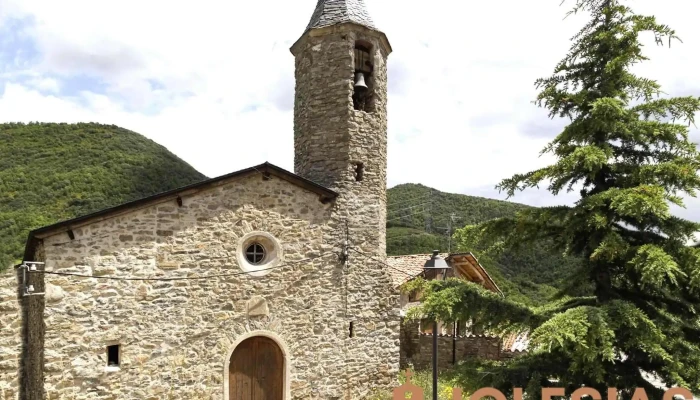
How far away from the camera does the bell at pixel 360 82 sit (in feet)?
35.9

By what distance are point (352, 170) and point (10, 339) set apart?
307 inches

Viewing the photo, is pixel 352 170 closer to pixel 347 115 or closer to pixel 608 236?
pixel 347 115

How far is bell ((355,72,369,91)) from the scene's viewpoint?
10.9m

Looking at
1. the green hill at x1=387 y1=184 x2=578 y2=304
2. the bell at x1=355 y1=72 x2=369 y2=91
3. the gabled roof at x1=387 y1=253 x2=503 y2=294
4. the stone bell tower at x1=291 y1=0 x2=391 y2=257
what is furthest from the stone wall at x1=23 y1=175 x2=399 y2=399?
the green hill at x1=387 y1=184 x2=578 y2=304

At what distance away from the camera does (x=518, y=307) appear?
6.21 m

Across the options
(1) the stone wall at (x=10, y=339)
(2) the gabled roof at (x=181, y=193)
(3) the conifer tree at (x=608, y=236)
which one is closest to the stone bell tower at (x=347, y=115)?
(2) the gabled roof at (x=181, y=193)

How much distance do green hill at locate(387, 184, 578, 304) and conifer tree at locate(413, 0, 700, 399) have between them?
14886mm

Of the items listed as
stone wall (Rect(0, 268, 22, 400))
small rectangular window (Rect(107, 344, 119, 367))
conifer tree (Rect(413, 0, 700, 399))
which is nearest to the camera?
conifer tree (Rect(413, 0, 700, 399))

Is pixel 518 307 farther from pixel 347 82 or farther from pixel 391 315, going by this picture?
pixel 347 82

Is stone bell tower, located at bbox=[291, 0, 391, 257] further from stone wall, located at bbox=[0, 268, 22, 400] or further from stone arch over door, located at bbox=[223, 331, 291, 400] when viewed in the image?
stone wall, located at bbox=[0, 268, 22, 400]

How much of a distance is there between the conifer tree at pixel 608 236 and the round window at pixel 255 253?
474cm

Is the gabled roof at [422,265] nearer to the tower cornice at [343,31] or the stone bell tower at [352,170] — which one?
the stone bell tower at [352,170]

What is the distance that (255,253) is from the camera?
9.95 meters

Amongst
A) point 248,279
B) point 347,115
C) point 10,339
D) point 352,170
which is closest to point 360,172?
point 352,170
